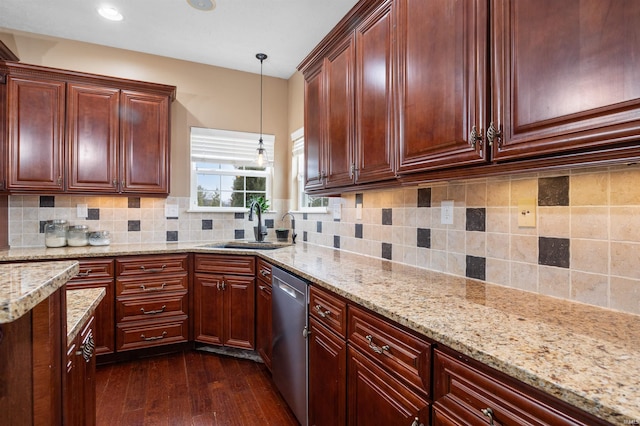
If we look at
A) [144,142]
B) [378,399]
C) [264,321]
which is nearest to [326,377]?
[378,399]

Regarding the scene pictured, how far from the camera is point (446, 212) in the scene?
177 centimetres

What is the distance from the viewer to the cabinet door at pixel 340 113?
2.00 m

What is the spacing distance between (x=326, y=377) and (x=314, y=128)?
5.49ft

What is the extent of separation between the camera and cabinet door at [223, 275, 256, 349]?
274 cm

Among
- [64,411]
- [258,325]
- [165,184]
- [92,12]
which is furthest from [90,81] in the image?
[64,411]

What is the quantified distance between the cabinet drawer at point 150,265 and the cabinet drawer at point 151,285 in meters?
0.05

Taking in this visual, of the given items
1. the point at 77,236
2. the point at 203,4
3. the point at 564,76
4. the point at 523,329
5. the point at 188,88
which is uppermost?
the point at 203,4

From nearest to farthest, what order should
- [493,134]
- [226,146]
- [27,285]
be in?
[27,285]
[493,134]
[226,146]

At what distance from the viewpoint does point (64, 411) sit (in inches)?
37.0

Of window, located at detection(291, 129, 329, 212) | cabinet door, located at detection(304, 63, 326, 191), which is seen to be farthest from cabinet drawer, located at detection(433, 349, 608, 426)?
window, located at detection(291, 129, 329, 212)

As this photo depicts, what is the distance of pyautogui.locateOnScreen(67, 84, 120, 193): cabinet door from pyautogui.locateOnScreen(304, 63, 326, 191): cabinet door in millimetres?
1749

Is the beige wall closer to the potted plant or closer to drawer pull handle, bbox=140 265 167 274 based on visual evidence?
the potted plant

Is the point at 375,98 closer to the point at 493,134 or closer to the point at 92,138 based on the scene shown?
the point at 493,134

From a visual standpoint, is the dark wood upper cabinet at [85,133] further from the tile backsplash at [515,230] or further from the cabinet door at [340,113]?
the cabinet door at [340,113]
